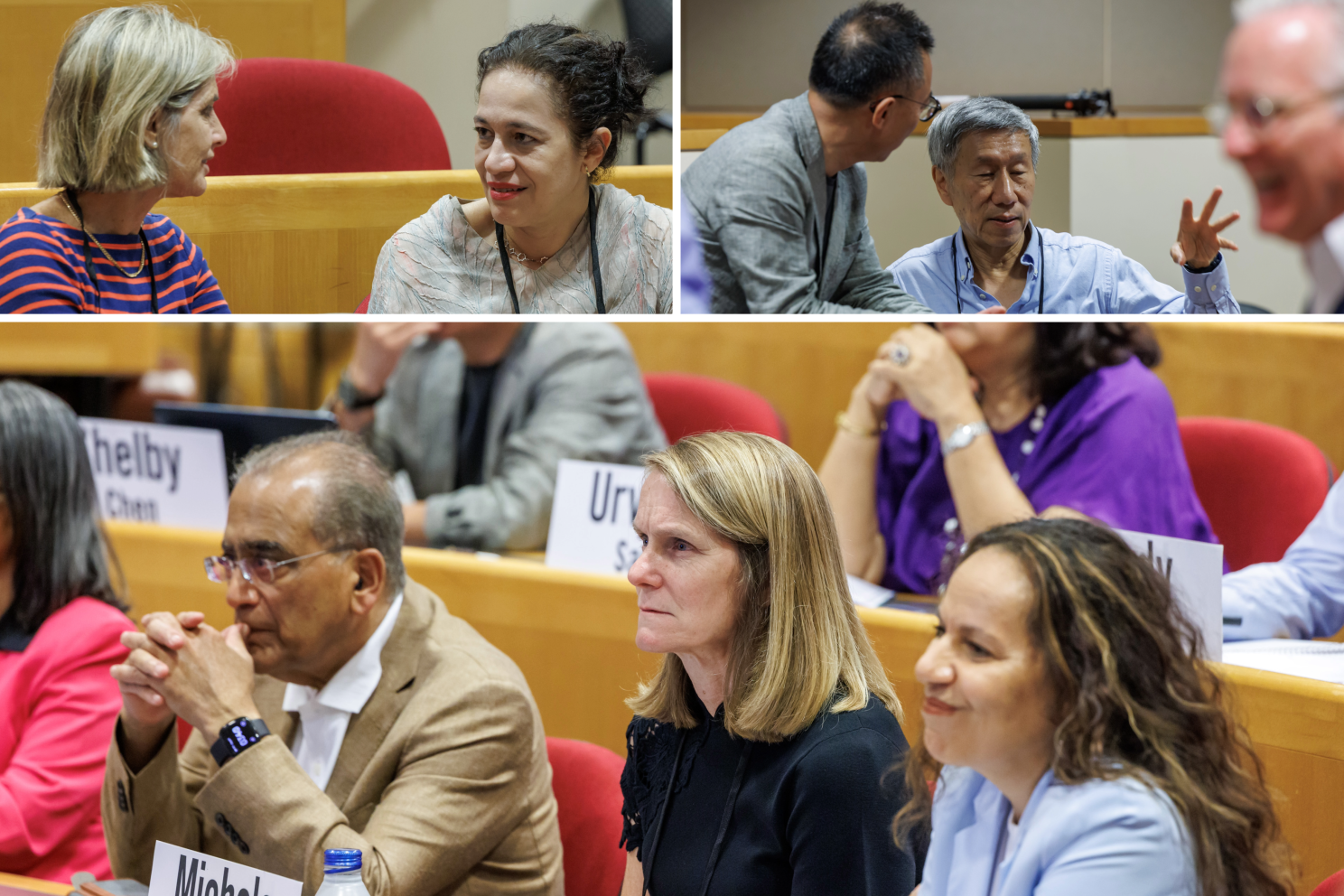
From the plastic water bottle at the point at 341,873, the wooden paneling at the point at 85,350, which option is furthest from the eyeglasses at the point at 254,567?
the wooden paneling at the point at 85,350

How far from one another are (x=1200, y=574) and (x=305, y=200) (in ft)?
4.50

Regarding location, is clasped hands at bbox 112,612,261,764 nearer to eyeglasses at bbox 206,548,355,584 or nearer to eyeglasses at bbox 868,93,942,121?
eyeglasses at bbox 206,548,355,584

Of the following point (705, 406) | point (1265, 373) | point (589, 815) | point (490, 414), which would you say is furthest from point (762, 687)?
point (490, 414)

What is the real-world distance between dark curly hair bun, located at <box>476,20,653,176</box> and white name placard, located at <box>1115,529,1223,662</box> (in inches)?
34.7

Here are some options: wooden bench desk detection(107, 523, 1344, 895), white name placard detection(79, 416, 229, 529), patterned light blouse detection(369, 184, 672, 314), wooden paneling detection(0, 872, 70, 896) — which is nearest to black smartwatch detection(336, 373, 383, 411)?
white name placard detection(79, 416, 229, 529)

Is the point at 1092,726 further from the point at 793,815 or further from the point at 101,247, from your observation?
the point at 101,247

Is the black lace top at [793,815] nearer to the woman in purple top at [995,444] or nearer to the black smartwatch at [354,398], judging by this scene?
the woman in purple top at [995,444]

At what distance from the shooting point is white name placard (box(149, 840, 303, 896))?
1.30 m

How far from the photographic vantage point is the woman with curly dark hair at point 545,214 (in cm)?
165

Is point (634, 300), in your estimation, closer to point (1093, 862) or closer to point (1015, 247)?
point (1015, 247)

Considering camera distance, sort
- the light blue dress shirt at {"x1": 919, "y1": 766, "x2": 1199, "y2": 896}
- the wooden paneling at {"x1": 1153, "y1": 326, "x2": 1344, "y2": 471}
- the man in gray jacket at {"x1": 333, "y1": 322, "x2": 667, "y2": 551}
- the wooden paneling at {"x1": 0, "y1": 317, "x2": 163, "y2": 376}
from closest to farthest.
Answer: the light blue dress shirt at {"x1": 919, "y1": 766, "x2": 1199, "y2": 896} < the wooden paneling at {"x1": 1153, "y1": 326, "x2": 1344, "y2": 471} < the man in gray jacket at {"x1": 333, "y1": 322, "x2": 667, "y2": 551} < the wooden paneling at {"x1": 0, "y1": 317, "x2": 163, "y2": 376}

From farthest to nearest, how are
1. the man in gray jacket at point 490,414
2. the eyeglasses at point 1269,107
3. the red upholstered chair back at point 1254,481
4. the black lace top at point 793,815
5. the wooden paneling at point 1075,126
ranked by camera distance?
the man in gray jacket at point 490,414
the red upholstered chair back at point 1254,481
the wooden paneling at point 1075,126
the black lace top at point 793,815
the eyeglasses at point 1269,107

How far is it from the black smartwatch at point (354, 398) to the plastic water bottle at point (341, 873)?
6.53 feet

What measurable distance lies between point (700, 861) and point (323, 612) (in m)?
0.60
